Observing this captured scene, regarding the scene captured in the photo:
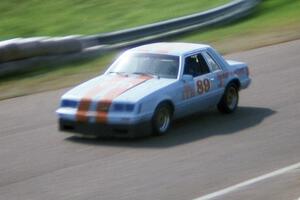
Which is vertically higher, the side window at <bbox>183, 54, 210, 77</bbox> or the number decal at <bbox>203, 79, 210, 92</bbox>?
the side window at <bbox>183, 54, 210, 77</bbox>

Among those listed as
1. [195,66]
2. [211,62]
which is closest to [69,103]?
[195,66]

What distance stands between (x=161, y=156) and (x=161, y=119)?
4.53ft

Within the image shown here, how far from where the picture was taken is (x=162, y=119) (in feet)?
42.1

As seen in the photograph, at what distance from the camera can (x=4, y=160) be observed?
11461 mm

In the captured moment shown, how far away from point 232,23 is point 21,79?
879cm

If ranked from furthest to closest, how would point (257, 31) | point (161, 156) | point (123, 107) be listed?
point (257, 31), point (123, 107), point (161, 156)

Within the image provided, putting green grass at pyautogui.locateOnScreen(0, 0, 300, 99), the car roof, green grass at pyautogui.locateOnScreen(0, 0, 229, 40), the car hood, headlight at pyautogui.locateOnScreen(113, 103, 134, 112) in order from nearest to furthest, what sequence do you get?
headlight at pyautogui.locateOnScreen(113, 103, 134, 112) < the car hood < the car roof < green grass at pyautogui.locateOnScreen(0, 0, 300, 99) < green grass at pyautogui.locateOnScreen(0, 0, 229, 40)

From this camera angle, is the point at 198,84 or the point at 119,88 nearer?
the point at 119,88

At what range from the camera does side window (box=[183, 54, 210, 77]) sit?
536 inches

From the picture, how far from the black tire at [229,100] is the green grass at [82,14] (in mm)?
10321

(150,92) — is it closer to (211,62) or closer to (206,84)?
(206,84)

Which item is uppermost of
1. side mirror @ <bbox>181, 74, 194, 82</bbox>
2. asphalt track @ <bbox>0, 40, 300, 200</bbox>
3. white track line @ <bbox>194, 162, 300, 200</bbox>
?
side mirror @ <bbox>181, 74, 194, 82</bbox>

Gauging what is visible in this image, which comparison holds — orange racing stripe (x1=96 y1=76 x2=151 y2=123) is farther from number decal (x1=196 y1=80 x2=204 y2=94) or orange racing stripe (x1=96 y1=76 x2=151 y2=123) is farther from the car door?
number decal (x1=196 y1=80 x2=204 y2=94)

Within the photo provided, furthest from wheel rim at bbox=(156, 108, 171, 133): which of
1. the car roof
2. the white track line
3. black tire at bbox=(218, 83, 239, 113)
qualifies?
the white track line
